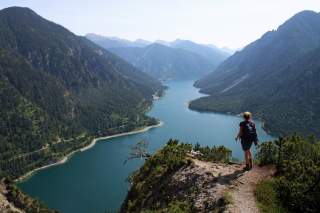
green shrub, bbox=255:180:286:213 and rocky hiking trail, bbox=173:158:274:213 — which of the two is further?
rocky hiking trail, bbox=173:158:274:213

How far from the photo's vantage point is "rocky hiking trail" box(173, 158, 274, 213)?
2229 cm

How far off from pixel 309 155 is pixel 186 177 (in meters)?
8.97

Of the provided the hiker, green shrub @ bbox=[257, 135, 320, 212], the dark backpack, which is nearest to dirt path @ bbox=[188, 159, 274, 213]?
green shrub @ bbox=[257, 135, 320, 212]

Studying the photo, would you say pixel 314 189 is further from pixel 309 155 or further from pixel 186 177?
pixel 186 177

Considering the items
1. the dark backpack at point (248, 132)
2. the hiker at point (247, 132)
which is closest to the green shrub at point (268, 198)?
the hiker at point (247, 132)

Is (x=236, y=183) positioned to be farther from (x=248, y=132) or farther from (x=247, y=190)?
(x=248, y=132)

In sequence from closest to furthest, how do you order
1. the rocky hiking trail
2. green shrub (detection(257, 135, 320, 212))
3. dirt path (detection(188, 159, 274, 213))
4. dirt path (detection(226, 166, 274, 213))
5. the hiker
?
green shrub (detection(257, 135, 320, 212)), dirt path (detection(226, 166, 274, 213)), dirt path (detection(188, 159, 274, 213)), the rocky hiking trail, the hiker

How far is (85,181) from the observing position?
160875mm

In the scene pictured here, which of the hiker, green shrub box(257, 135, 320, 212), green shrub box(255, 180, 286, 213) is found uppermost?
the hiker

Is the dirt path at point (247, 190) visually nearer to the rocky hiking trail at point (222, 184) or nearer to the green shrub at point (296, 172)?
the rocky hiking trail at point (222, 184)

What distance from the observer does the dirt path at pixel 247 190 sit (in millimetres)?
21609

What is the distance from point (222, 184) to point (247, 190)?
180 centimetres

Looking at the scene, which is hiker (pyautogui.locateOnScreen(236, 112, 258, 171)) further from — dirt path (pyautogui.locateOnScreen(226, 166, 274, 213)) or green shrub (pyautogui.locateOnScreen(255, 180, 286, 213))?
green shrub (pyautogui.locateOnScreen(255, 180, 286, 213))

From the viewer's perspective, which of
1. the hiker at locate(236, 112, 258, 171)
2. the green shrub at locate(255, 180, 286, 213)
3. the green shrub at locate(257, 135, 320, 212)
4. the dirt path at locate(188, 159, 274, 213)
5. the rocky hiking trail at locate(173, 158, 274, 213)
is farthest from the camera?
the hiker at locate(236, 112, 258, 171)
